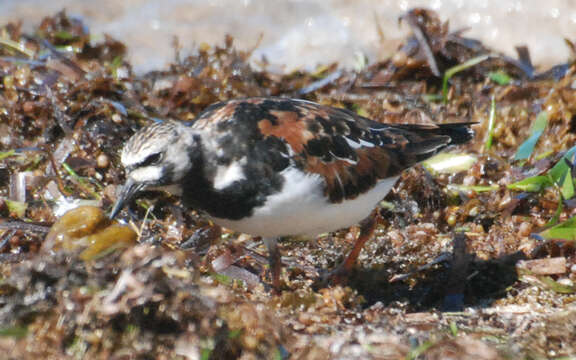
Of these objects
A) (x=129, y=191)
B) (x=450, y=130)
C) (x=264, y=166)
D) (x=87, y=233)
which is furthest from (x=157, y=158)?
(x=450, y=130)

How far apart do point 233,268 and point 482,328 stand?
1.15 meters

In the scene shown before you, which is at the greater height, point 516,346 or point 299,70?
point 299,70

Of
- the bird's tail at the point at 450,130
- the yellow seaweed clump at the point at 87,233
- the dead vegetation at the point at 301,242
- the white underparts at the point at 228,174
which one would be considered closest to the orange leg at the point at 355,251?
the dead vegetation at the point at 301,242

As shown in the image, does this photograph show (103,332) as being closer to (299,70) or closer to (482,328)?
(482,328)

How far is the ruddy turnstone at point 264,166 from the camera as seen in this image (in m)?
2.72

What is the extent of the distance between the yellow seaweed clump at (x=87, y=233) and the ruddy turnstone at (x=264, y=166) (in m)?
0.19

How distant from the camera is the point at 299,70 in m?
5.10

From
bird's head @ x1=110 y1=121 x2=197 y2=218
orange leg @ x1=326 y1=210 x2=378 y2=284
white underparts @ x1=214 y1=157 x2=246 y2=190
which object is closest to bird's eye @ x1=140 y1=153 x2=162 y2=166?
bird's head @ x1=110 y1=121 x2=197 y2=218

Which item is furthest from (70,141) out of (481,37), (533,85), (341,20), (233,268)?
(481,37)

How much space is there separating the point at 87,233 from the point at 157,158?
1.74ft

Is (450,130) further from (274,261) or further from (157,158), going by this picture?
(157,158)

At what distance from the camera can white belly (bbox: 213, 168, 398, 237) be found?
272cm

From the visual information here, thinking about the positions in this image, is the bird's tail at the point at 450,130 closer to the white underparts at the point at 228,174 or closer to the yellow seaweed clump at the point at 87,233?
the white underparts at the point at 228,174

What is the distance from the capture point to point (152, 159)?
2.74 meters
